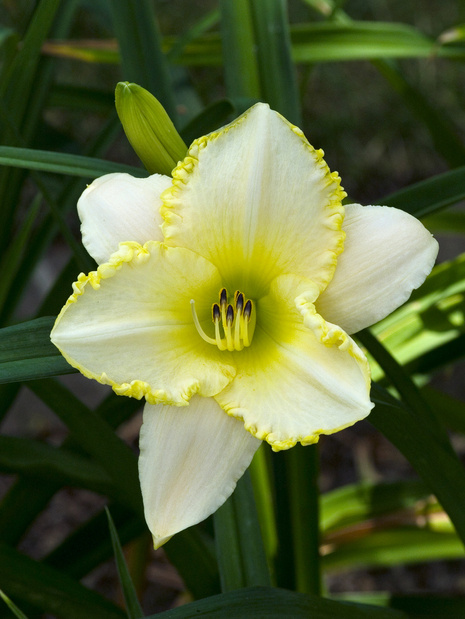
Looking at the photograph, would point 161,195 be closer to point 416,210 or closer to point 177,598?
point 416,210

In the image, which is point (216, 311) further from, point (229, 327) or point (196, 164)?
point (196, 164)

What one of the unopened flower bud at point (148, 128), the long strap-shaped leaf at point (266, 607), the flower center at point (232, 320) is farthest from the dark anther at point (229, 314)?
the long strap-shaped leaf at point (266, 607)

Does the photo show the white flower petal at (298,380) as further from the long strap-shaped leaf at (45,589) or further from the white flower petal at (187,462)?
the long strap-shaped leaf at (45,589)

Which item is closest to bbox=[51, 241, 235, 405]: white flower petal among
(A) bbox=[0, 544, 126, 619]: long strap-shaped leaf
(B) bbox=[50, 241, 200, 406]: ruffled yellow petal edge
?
(B) bbox=[50, 241, 200, 406]: ruffled yellow petal edge

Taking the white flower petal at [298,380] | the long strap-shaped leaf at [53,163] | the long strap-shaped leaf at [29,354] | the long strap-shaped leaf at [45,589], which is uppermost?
the long strap-shaped leaf at [53,163]

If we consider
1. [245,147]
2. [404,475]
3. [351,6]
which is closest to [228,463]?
[245,147]

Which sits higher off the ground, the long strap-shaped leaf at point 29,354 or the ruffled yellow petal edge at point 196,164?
the ruffled yellow petal edge at point 196,164

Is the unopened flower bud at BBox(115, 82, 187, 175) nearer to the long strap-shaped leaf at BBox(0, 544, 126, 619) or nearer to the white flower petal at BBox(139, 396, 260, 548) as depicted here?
the white flower petal at BBox(139, 396, 260, 548)
